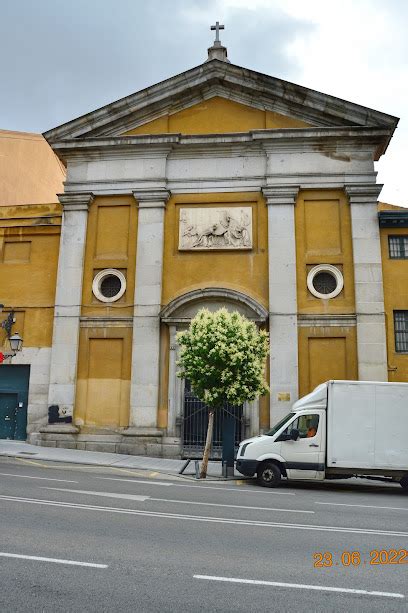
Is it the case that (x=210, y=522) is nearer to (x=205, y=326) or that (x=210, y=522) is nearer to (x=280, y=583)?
(x=280, y=583)

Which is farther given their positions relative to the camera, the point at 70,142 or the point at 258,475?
the point at 70,142

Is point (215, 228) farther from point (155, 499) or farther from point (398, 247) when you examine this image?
point (155, 499)

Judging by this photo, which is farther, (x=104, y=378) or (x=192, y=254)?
(x=192, y=254)

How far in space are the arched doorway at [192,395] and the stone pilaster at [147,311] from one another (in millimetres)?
580

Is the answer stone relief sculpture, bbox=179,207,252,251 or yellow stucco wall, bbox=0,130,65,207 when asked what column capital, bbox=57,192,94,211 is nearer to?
stone relief sculpture, bbox=179,207,252,251

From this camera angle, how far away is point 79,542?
673 centimetres

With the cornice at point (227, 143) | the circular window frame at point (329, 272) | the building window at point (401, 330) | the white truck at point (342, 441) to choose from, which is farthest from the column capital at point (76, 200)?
the building window at point (401, 330)

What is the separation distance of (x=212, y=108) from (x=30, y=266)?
9874 millimetres

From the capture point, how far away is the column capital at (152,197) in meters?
20.9

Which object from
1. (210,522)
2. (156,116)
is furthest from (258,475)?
(156,116)

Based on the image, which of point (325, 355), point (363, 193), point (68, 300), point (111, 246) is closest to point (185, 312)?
point (111, 246)

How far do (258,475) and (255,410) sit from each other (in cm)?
507

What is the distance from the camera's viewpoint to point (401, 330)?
750 inches

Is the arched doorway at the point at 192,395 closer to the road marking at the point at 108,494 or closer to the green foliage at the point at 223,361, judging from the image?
the green foliage at the point at 223,361
